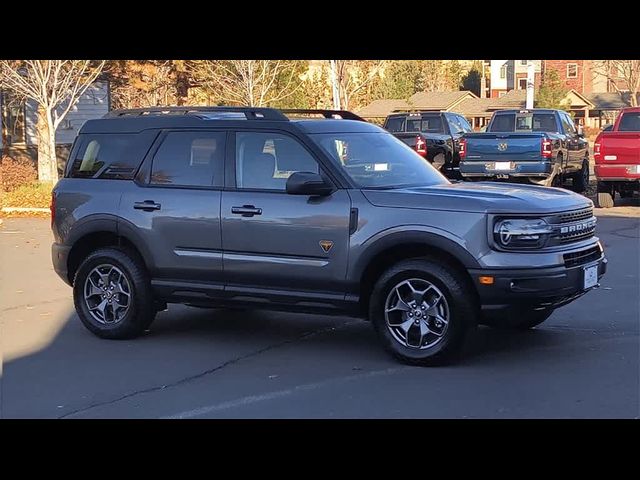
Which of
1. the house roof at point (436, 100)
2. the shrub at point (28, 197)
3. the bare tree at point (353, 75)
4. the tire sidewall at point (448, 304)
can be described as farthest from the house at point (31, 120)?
the house roof at point (436, 100)

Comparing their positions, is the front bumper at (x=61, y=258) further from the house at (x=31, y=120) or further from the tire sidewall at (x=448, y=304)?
the house at (x=31, y=120)

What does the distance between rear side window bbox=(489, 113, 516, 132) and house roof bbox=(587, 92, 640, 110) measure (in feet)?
172

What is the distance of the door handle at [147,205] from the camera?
26.7ft

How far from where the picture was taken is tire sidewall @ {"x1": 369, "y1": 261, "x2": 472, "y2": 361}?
6.94m

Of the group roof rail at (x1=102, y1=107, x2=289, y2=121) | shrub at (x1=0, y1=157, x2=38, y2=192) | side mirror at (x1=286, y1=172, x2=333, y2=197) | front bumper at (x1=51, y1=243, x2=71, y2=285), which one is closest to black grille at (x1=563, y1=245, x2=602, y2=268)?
side mirror at (x1=286, y1=172, x2=333, y2=197)

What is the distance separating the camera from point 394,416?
5891 millimetres

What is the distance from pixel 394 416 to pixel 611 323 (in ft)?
11.5

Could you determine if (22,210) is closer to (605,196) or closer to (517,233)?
(605,196)

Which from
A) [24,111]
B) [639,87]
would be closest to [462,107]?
[639,87]

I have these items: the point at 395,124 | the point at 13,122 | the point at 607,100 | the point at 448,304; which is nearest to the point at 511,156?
the point at 395,124

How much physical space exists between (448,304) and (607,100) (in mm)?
74663

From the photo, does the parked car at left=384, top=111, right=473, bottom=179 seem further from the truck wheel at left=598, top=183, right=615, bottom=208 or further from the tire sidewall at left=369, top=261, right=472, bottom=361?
the tire sidewall at left=369, top=261, right=472, bottom=361

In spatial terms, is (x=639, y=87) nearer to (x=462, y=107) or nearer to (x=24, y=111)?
(x=462, y=107)

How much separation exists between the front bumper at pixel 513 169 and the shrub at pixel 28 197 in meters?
9.81
